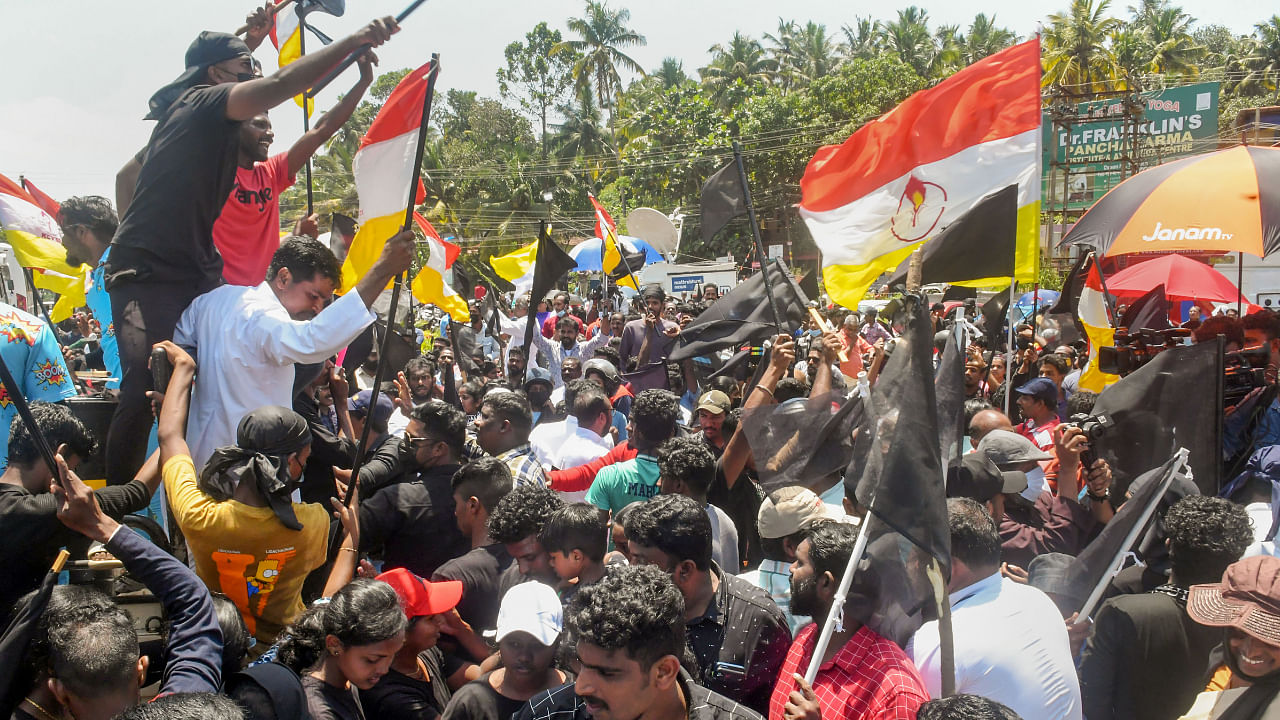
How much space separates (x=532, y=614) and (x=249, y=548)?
→ 3.27 ft

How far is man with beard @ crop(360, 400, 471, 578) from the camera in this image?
424 centimetres

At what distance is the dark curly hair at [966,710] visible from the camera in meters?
2.29

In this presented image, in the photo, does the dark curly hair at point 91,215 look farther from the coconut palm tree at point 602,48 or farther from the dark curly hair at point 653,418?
the coconut palm tree at point 602,48

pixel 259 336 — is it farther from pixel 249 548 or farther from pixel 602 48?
pixel 602 48

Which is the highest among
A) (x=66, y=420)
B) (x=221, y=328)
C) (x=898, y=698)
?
(x=221, y=328)

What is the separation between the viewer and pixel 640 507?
357 centimetres

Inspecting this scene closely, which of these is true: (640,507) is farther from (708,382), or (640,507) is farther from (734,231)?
(734,231)

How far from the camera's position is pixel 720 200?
288 inches

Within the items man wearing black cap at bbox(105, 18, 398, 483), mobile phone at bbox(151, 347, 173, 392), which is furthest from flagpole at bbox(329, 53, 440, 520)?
mobile phone at bbox(151, 347, 173, 392)

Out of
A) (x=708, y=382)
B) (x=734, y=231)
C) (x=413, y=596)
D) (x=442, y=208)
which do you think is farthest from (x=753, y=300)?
(x=442, y=208)

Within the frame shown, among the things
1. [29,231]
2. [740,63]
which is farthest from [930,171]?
[740,63]

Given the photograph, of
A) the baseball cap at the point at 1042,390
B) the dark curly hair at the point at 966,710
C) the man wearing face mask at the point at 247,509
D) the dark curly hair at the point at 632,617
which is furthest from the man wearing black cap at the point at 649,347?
the dark curly hair at the point at 966,710

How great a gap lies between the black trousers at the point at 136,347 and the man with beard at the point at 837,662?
96.7 inches

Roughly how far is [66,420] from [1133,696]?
3839 millimetres
